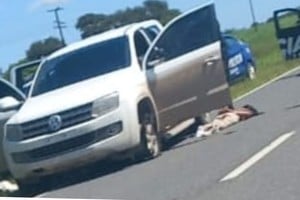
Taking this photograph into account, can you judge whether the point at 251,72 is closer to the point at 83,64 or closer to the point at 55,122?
the point at 83,64

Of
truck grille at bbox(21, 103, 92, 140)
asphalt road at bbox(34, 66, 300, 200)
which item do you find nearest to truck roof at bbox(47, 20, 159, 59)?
asphalt road at bbox(34, 66, 300, 200)

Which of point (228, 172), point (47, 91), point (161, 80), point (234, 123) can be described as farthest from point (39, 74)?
point (228, 172)

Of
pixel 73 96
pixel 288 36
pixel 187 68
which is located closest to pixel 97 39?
pixel 187 68

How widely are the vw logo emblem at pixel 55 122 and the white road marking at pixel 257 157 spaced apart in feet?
8.22

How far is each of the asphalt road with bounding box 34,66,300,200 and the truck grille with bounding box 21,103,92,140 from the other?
0.75 meters

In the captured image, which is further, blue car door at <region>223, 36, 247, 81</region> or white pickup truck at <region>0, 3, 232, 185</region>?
blue car door at <region>223, 36, 247, 81</region>

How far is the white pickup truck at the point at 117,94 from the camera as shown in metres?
13.1

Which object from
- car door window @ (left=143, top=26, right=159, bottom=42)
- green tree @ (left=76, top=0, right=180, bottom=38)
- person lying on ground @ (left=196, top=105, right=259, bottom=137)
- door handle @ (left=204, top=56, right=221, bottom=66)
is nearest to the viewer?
door handle @ (left=204, top=56, right=221, bottom=66)

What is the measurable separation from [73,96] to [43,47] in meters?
5.81

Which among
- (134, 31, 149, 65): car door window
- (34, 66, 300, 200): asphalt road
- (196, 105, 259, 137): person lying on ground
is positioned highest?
(134, 31, 149, 65): car door window

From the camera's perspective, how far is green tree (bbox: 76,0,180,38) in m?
17.4

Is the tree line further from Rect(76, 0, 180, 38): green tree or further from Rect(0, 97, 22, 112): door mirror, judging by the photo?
Rect(0, 97, 22, 112): door mirror

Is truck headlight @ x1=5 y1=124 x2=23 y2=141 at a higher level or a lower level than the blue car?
higher

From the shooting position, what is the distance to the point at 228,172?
11.0 metres
